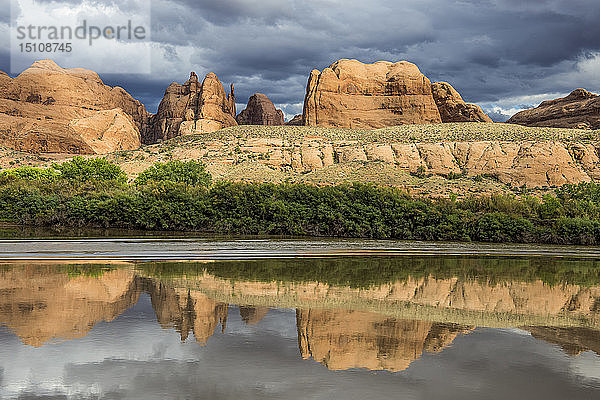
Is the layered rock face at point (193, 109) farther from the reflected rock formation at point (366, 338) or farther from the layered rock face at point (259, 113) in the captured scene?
the reflected rock formation at point (366, 338)

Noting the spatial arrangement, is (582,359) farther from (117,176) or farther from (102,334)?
(117,176)

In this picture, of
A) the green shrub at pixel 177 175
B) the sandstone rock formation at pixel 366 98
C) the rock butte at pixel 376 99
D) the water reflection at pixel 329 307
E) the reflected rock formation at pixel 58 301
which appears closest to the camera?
the water reflection at pixel 329 307

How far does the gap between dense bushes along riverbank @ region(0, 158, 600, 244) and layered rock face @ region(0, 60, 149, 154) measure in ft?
290

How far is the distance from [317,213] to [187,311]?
24.1 metres

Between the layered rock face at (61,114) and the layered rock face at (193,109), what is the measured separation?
10.8 meters

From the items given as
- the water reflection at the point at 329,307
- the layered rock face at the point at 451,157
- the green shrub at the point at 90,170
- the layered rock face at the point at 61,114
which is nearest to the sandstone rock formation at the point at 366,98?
the layered rock face at the point at 451,157

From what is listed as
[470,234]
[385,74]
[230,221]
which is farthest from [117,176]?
[385,74]

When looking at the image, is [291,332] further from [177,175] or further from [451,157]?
[451,157]

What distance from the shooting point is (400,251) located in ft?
73.7

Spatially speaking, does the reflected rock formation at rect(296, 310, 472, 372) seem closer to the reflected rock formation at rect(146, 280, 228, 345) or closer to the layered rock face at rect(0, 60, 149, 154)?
the reflected rock formation at rect(146, 280, 228, 345)

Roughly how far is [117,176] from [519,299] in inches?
2289

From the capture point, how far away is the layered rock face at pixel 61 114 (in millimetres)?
116312

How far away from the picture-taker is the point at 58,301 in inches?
377

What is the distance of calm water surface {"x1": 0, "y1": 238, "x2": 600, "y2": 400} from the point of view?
578cm
